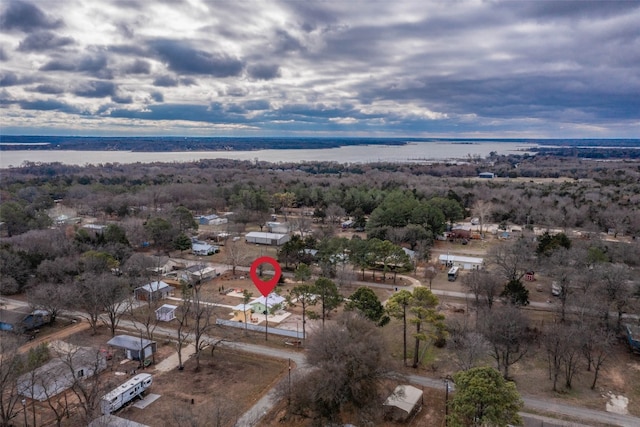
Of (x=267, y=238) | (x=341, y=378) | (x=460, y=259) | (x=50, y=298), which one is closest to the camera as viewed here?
(x=341, y=378)

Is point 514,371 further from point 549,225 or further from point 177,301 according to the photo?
point 549,225

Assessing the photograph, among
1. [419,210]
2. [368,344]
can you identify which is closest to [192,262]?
[419,210]

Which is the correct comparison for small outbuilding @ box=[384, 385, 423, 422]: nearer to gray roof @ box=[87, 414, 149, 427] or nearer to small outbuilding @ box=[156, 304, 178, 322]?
gray roof @ box=[87, 414, 149, 427]

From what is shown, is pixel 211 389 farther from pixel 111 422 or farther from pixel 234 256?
pixel 234 256

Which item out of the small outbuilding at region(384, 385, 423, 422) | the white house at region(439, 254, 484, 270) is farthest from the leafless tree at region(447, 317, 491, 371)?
the white house at region(439, 254, 484, 270)

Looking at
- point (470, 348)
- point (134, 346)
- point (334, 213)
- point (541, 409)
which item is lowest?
point (541, 409)

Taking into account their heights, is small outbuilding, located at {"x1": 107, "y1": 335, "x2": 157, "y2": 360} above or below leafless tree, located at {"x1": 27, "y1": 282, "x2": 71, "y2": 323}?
below

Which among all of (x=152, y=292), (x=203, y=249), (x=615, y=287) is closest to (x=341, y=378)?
(x=615, y=287)
